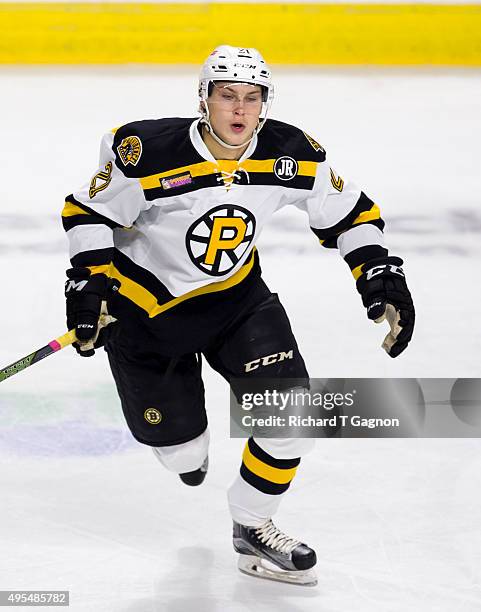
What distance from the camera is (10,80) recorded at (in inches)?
263

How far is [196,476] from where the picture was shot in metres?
3.03

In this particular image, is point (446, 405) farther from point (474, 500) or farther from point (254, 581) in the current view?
point (254, 581)

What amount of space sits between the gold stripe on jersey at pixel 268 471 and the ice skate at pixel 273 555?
6.5 inches

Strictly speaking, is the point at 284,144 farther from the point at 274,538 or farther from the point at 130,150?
the point at 274,538

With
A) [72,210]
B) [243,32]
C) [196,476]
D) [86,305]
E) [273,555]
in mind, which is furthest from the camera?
[243,32]

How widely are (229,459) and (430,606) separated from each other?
855mm

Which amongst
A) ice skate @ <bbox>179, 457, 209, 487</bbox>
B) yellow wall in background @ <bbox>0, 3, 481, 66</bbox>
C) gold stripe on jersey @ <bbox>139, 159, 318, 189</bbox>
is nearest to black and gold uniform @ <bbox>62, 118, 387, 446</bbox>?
gold stripe on jersey @ <bbox>139, 159, 318, 189</bbox>

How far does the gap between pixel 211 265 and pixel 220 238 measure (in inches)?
3.0

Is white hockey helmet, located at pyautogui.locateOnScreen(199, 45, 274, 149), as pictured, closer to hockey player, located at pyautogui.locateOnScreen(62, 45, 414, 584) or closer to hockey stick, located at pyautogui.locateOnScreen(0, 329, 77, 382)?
hockey player, located at pyautogui.locateOnScreen(62, 45, 414, 584)

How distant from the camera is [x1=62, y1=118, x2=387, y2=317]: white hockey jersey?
2.69 metres

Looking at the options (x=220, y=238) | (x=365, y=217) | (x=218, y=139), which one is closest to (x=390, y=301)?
(x=365, y=217)

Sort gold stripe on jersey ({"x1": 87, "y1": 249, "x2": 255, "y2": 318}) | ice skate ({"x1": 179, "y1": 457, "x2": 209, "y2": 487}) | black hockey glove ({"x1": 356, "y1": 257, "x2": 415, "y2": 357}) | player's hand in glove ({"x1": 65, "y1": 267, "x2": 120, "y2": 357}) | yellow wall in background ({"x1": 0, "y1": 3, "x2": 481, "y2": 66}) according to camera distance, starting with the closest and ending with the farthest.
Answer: player's hand in glove ({"x1": 65, "y1": 267, "x2": 120, "y2": 357}) < black hockey glove ({"x1": 356, "y1": 257, "x2": 415, "y2": 357}) < gold stripe on jersey ({"x1": 87, "y1": 249, "x2": 255, "y2": 318}) < ice skate ({"x1": 179, "y1": 457, "x2": 209, "y2": 487}) < yellow wall in background ({"x1": 0, "y1": 3, "x2": 481, "y2": 66})

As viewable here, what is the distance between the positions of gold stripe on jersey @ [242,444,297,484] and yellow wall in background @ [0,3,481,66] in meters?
4.29

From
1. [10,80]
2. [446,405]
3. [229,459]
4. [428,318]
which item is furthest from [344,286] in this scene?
[10,80]
